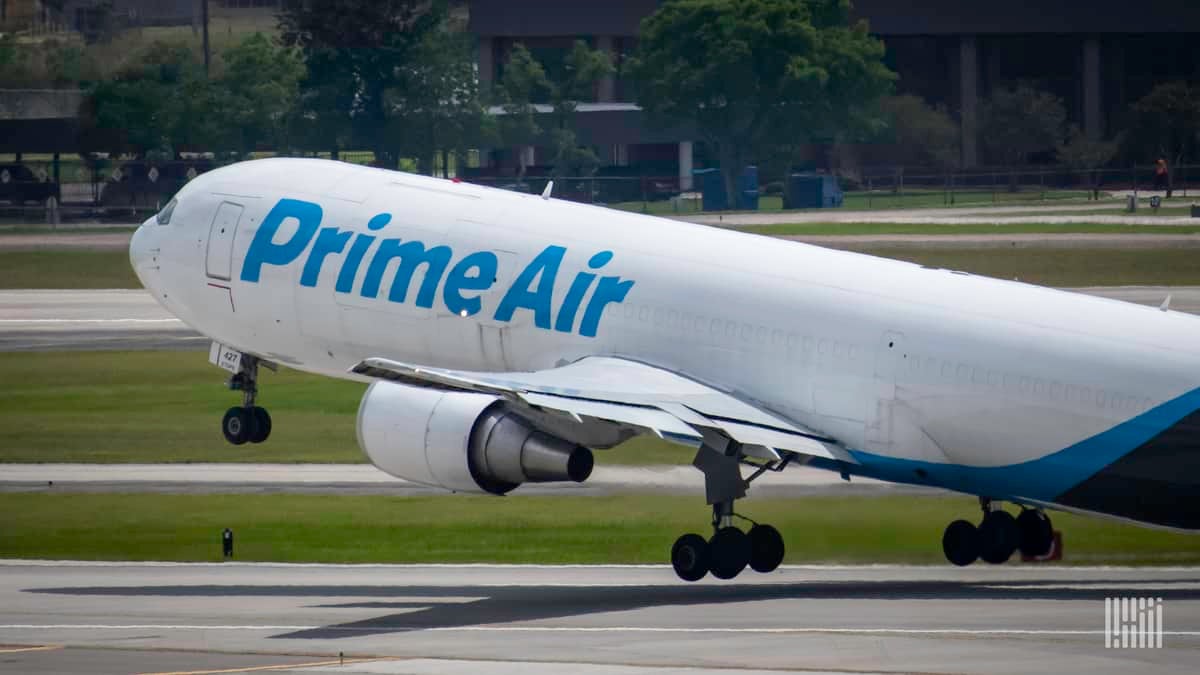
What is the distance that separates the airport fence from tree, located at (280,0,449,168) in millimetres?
4873

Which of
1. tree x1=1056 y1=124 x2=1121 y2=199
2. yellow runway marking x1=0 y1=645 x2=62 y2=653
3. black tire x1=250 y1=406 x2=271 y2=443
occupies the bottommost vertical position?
yellow runway marking x1=0 y1=645 x2=62 y2=653

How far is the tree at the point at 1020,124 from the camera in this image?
471 ft

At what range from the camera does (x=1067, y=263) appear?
92.3m

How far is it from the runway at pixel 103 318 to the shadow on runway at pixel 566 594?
38.2 meters

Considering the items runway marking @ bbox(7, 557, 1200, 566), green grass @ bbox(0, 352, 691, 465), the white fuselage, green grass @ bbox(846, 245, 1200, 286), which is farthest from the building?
runway marking @ bbox(7, 557, 1200, 566)

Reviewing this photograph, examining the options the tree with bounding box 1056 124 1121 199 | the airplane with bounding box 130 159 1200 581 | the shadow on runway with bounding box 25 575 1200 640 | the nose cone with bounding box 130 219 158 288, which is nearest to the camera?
the airplane with bounding box 130 159 1200 581

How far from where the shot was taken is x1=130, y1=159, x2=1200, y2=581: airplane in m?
31.7

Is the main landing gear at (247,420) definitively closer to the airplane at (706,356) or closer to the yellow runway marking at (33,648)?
the airplane at (706,356)

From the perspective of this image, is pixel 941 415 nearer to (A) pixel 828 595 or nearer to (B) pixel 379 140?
(A) pixel 828 595

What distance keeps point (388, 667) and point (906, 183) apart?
119 meters

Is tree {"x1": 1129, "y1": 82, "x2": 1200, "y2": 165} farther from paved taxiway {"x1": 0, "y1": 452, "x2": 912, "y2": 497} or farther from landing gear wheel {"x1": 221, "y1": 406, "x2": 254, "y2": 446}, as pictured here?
landing gear wheel {"x1": 221, "y1": 406, "x2": 254, "y2": 446}

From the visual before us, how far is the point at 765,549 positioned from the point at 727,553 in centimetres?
193

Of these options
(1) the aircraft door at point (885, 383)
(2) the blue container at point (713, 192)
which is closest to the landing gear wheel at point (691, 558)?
(1) the aircraft door at point (885, 383)

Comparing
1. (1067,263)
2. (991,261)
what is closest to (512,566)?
(991,261)
